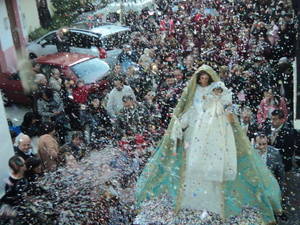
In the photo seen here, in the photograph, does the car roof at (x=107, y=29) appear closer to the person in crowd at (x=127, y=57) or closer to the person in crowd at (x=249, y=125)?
the person in crowd at (x=127, y=57)

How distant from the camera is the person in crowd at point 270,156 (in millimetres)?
6699

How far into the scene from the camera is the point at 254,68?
9.68 metres

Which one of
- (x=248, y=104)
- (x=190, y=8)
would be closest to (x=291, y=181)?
(x=248, y=104)

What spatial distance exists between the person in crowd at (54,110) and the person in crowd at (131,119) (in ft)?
3.50

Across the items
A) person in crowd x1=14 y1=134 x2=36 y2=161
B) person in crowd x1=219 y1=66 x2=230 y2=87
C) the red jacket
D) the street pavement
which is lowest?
the street pavement

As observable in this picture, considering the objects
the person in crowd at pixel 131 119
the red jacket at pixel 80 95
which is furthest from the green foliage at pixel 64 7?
the person in crowd at pixel 131 119

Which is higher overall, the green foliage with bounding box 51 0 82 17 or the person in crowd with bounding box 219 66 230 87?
the person in crowd with bounding box 219 66 230 87

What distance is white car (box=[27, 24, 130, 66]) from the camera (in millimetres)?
12754

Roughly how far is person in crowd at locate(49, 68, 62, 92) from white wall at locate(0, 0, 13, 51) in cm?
497

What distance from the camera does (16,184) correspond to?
19.7 ft

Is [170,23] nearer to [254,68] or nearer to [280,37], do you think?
[280,37]

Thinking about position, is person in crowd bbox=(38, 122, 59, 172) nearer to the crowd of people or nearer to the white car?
the crowd of people

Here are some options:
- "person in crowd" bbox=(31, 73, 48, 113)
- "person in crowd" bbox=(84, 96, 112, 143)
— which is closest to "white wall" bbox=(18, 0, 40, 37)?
"person in crowd" bbox=(31, 73, 48, 113)

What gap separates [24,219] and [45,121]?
270 centimetres
